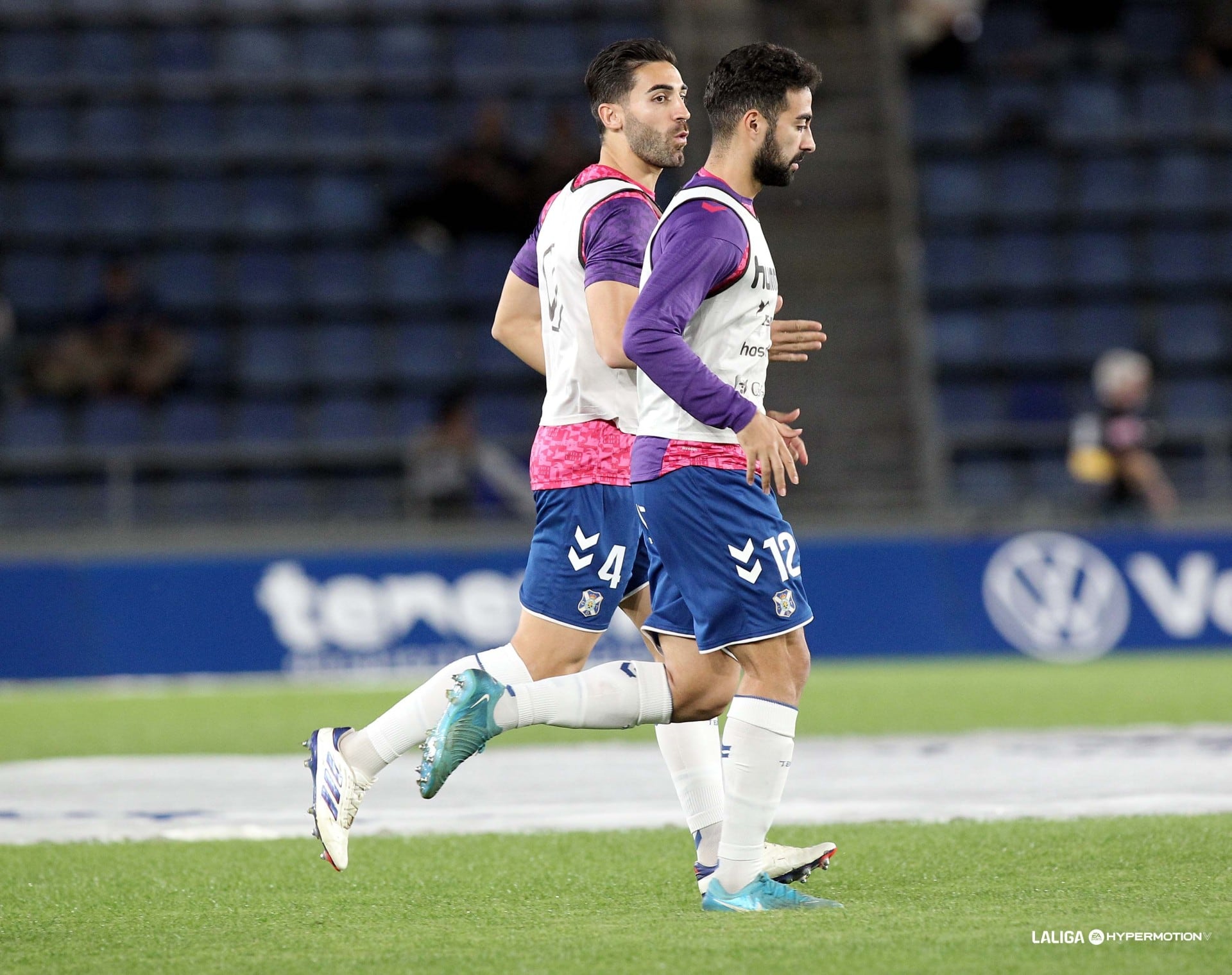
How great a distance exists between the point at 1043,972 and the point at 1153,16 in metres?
18.1

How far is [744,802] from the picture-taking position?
14.3 ft

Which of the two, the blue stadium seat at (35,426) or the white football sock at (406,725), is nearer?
the white football sock at (406,725)

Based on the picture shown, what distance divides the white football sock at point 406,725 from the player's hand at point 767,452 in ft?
3.02

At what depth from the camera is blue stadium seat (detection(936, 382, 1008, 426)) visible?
665 inches

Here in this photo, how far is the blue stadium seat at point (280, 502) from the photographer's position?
1445 centimetres

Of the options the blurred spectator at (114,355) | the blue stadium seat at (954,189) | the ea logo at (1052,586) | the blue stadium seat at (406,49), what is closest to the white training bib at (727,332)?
the ea logo at (1052,586)

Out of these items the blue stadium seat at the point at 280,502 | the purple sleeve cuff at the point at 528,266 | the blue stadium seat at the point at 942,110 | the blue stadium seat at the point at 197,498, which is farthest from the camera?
the blue stadium seat at the point at 942,110

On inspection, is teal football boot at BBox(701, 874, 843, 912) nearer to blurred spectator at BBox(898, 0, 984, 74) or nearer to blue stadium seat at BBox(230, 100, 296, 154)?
blue stadium seat at BBox(230, 100, 296, 154)

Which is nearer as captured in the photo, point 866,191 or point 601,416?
point 601,416

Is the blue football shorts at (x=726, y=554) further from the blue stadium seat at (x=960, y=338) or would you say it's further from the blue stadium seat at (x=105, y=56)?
the blue stadium seat at (x=105, y=56)

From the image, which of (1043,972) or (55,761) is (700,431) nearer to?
(1043,972)

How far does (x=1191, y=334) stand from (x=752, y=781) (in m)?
14.7

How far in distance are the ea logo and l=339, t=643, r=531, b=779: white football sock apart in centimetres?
985

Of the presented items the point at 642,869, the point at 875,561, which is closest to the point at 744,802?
the point at 642,869
